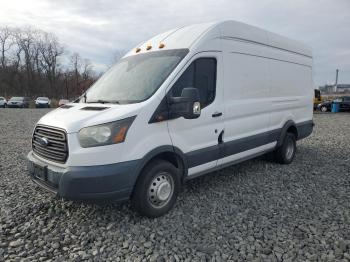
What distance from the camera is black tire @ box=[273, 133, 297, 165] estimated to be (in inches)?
243

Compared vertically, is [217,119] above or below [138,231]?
above

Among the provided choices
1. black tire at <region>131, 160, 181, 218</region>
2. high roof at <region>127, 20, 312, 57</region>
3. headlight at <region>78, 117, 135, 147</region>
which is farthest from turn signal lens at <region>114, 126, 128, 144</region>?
high roof at <region>127, 20, 312, 57</region>

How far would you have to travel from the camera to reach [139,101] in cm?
347

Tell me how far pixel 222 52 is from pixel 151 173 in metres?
2.26

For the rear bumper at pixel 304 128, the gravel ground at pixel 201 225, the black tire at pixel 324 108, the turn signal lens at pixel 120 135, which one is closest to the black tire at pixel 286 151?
the rear bumper at pixel 304 128

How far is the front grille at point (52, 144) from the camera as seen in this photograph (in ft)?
10.7

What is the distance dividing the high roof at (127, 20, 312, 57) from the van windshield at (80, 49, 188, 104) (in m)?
0.23

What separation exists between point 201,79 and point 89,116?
1720 millimetres

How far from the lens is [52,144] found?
344cm

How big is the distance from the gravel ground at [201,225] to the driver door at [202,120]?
2.34ft

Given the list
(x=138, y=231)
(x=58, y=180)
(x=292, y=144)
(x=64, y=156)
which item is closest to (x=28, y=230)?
(x=58, y=180)

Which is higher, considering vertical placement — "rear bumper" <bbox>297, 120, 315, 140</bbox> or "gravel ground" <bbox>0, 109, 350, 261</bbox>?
"rear bumper" <bbox>297, 120, 315, 140</bbox>

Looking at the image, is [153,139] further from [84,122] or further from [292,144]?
[292,144]

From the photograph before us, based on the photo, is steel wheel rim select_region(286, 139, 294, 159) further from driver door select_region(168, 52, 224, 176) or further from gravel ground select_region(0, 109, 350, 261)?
driver door select_region(168, 52, 224, 176)
